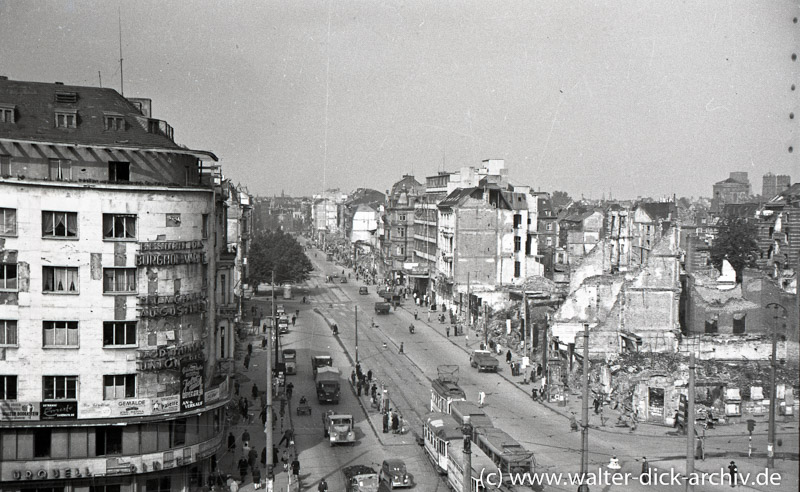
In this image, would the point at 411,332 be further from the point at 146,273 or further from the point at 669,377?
the point at 146,273

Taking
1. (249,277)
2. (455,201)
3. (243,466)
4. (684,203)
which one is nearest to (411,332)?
(455,201)

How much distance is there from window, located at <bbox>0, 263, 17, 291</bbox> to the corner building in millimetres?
41

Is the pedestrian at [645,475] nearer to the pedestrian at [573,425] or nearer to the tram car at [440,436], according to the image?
the tram car at [440,436]

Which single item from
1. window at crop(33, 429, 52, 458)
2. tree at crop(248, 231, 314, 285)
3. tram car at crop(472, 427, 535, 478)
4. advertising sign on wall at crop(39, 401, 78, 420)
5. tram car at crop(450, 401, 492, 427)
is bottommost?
tram car at crop(472, 427, 535, 478)

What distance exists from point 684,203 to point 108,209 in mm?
152589

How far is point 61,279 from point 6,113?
25.3 feet

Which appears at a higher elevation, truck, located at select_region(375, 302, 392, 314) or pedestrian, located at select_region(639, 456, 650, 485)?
truck, located at select_region(375, 302, 392, 314)

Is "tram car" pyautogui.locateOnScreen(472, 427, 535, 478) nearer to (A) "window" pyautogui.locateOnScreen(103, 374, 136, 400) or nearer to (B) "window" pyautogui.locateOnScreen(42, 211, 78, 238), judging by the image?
(A) "window" pyautogui.locateOnScreen(103, 374, 136, 400)

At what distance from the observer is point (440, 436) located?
4019 centimetres

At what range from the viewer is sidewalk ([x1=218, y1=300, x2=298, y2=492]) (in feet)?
134

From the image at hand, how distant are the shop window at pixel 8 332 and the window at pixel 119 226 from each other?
5160 millimetres

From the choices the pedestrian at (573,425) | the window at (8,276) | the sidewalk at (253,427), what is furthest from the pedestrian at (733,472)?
the window at (8,276)

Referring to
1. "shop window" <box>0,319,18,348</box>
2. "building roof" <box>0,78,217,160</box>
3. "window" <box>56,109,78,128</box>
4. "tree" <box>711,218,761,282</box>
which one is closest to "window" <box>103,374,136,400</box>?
"shop window" <box>0,319,18,348</box>

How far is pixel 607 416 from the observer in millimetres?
51906
